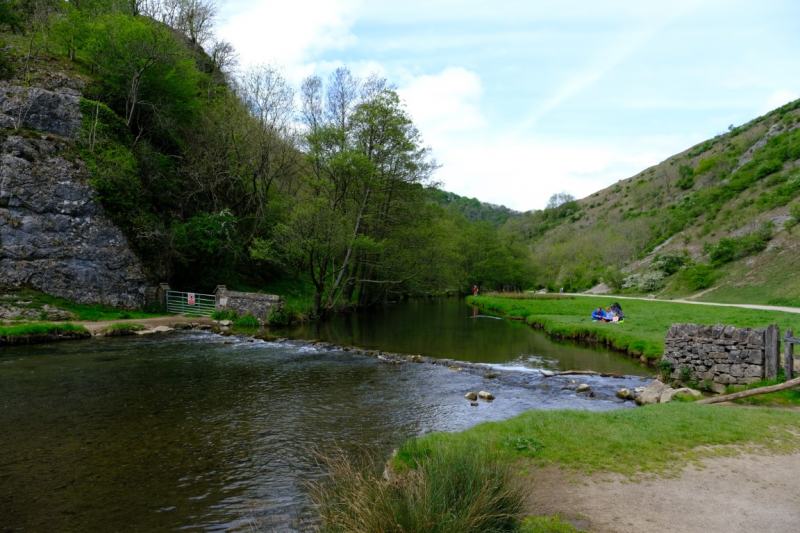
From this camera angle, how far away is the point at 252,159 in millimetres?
42031

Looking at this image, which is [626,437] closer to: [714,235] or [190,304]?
[190,304]

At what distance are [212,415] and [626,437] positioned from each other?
9970 mm

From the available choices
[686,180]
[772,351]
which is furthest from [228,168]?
[686,180]

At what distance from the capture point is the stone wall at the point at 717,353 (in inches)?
529

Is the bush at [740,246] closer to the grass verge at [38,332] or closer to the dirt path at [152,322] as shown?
the dirt path at [152,322]

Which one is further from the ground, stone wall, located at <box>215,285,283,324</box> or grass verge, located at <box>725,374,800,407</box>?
stone wall, located at <box>215,285,283,324</box>

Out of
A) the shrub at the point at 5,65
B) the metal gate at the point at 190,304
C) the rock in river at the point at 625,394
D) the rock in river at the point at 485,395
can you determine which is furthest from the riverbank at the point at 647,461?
the shrub at the point at 5,65

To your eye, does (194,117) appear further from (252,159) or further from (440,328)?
(440,328)

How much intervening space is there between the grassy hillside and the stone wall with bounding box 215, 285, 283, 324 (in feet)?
114

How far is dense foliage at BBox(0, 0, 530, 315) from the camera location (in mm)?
34156

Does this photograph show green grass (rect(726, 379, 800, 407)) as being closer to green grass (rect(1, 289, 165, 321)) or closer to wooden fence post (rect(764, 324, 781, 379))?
wooden fence post (rect(764, 324, 781, 379))

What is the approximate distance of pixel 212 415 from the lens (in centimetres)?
1226

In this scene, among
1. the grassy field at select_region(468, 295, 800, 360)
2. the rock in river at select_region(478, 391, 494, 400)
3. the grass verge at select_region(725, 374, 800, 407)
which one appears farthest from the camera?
the grassy field at select_region(468, 295, 800, 360)

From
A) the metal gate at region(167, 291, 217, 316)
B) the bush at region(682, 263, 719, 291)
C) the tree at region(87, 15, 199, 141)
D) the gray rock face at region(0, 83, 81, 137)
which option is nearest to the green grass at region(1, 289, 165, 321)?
the metal gate at region(167, 291, 217, 316)
